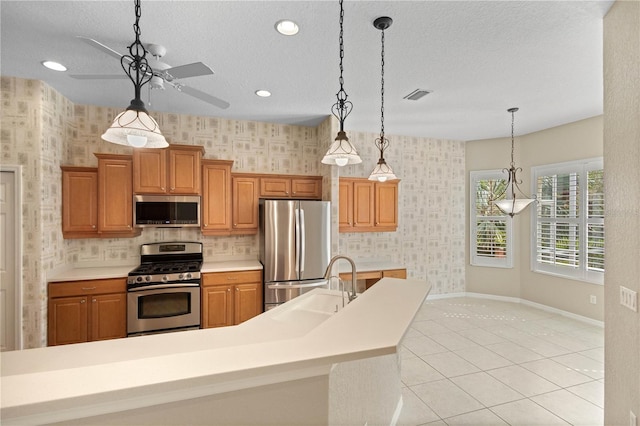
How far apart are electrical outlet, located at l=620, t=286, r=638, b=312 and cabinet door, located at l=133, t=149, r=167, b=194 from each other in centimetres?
443

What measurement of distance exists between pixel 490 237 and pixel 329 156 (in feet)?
15.7

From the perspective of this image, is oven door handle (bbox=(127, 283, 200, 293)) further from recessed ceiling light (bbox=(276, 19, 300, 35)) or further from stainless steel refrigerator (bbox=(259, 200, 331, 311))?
recessed ceiling light (bbox=(276, 19, 300, 35))

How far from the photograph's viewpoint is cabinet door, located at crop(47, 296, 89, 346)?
3.19 meters

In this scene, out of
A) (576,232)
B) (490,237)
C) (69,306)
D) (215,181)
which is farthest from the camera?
(490,237)

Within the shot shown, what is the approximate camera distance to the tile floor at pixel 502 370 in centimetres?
235

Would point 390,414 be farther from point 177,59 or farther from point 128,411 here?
point 177,59

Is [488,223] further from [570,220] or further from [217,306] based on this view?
[217,306]

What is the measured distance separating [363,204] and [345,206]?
1.03 ft

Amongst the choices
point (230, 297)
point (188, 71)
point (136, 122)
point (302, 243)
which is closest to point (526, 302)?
point (302, 243)

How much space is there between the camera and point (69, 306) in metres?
3.24

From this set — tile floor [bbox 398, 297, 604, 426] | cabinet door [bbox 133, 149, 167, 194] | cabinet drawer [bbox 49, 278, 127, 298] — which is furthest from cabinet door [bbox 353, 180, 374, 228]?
cabinet drawer [bbox 49, 278, 127, 298]

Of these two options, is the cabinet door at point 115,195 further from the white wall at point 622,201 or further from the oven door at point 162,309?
the white wall at point 622,201

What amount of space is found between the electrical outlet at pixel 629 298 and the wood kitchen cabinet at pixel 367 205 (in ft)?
10.2

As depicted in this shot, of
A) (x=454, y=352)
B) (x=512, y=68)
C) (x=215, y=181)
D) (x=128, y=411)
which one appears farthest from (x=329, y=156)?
(x=454, y=352)
